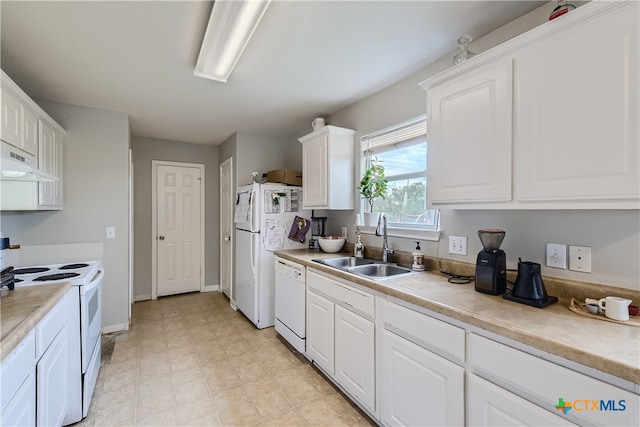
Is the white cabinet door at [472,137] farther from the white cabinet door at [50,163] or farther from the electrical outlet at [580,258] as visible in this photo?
the white cabinet door at [50,163]

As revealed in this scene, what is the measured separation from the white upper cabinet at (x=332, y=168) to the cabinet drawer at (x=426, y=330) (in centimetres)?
141

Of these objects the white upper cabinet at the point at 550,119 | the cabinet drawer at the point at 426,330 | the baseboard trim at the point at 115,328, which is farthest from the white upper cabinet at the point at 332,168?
the baseboard trim at the point at 115,328

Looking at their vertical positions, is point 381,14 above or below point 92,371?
above

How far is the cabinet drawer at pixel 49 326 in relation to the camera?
4.34ft

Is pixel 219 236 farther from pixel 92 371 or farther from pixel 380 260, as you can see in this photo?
pixel 380 260

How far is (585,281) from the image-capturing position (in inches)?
55.2

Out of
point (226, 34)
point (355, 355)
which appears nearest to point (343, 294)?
point (355, 355)

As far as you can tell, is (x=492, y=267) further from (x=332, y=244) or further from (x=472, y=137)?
(x=332, y=244)

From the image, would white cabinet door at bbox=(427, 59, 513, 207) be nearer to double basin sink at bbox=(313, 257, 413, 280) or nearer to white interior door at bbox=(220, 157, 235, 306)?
double basin sink at bbox=(313, 257, 413, 280)

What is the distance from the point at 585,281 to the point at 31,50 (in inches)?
140

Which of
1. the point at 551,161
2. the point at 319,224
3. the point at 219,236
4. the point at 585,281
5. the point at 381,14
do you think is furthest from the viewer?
the point at 219,236

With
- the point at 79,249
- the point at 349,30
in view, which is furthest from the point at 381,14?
the point at 79,249

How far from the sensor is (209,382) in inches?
89.9

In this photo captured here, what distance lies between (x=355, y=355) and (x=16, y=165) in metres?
2.22
